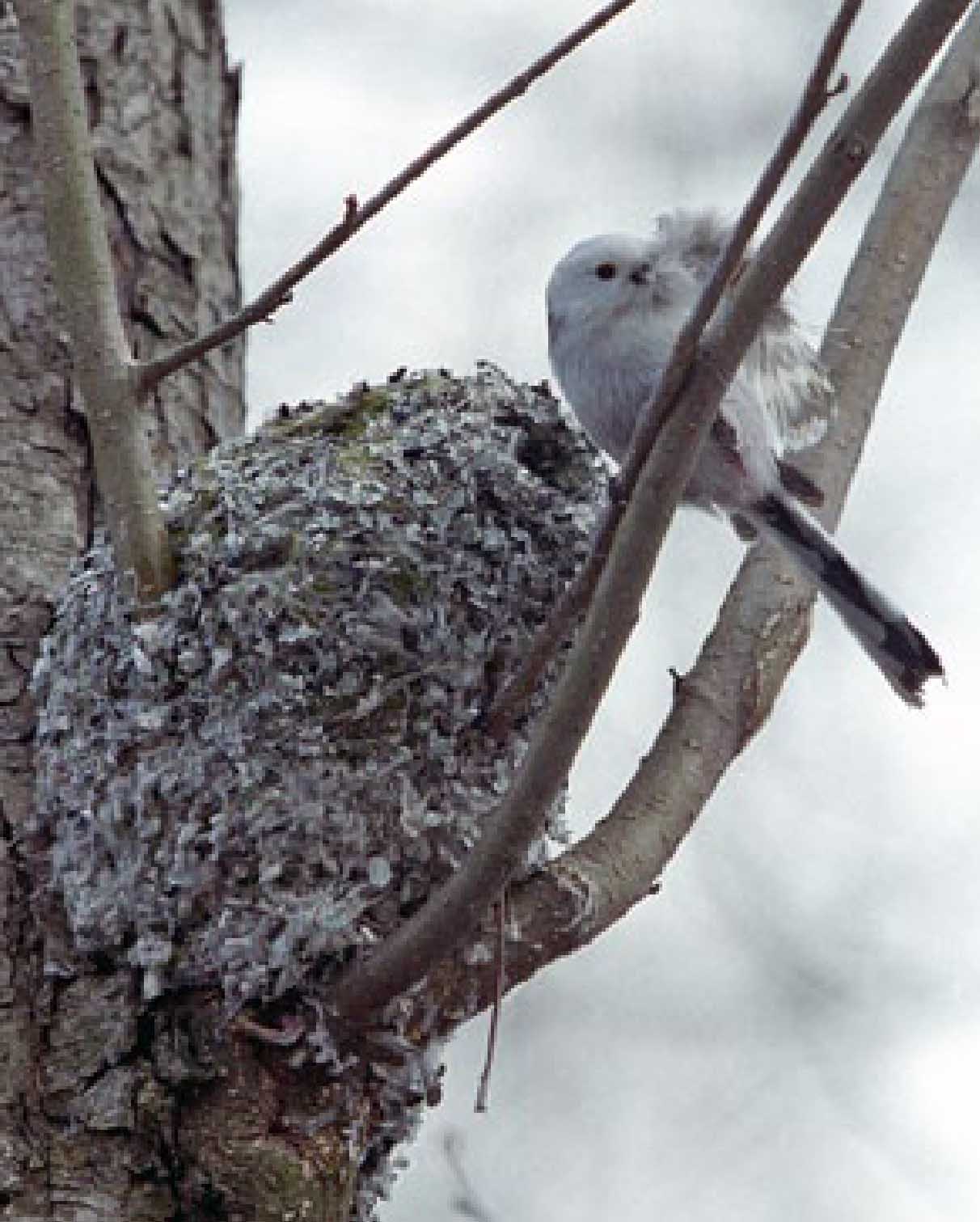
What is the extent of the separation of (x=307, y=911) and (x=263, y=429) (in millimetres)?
750

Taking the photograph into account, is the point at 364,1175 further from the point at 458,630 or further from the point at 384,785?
the point at 458,630

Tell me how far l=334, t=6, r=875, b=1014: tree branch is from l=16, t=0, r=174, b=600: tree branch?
0.56 metres

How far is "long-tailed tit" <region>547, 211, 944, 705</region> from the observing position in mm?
2875

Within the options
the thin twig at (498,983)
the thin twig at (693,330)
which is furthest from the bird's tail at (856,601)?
the thin twig at (498,983)

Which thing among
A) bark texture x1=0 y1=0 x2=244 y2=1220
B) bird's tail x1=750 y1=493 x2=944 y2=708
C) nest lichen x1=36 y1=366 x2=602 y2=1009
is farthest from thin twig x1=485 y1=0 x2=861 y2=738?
bark texture x1=0 y1=0 x2=244 y2=1220

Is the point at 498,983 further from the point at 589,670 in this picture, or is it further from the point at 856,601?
the point at 856,601

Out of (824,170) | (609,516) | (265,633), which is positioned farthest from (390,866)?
(824,170)

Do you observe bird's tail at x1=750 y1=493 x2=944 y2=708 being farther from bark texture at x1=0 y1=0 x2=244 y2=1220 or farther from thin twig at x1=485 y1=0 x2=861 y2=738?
bark texture at x1=0 y1=0 x2=244 y2=1220

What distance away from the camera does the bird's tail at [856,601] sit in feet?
8.84

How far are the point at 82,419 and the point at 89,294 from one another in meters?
0.46

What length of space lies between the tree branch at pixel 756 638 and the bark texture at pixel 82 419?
39 cm

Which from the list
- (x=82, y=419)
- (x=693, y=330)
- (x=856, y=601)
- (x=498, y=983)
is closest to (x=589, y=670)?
(x=693, y=330)

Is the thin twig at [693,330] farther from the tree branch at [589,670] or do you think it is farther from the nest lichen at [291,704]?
the nest lichen at [291,704]

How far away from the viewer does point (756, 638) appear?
9.38ft
